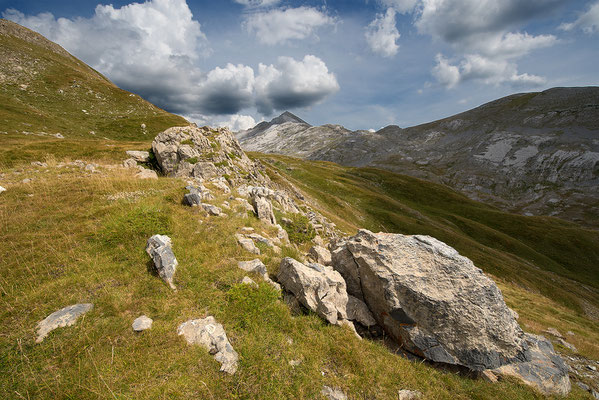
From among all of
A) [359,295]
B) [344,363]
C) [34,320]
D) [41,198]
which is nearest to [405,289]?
[359,295]

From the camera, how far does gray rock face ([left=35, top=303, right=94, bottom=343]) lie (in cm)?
524

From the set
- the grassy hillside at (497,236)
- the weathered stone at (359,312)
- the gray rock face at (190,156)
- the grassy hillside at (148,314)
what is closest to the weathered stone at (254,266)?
the grassy hillside at (148,314)

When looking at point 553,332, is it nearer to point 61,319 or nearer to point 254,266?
point 254,266

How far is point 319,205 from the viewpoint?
53.1 metres

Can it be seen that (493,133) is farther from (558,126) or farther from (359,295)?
(359,295)

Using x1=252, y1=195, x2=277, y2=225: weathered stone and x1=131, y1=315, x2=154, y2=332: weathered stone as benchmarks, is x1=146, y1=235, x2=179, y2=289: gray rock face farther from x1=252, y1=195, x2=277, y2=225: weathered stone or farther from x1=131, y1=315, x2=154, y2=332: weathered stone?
x1=252, y1=195, x2=277, y2=225: weathered stone

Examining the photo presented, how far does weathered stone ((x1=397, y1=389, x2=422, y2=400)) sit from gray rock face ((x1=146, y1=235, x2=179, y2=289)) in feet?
25.0

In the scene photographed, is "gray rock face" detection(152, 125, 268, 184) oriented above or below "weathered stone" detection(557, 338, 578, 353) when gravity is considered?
above

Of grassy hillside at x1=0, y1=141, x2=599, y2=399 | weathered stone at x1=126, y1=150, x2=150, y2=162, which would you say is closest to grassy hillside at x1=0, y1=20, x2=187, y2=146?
weathered stone at x1=126, y1=150, x2=150, y2=162

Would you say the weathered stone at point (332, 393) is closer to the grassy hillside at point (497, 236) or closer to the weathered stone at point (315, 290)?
the weathered stone at point (315, 290)

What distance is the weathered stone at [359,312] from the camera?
9570mm

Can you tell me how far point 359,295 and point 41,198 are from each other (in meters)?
16.2

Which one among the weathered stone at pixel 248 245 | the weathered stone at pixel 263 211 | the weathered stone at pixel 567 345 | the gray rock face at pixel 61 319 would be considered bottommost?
the weathered stone at pixel 567 345

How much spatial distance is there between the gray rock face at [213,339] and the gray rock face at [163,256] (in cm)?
170
